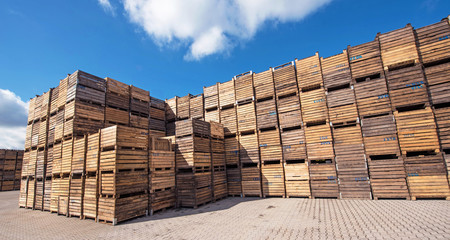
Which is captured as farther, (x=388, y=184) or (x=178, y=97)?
(x=178, y=97)

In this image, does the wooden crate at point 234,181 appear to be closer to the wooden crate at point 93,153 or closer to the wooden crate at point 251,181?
the wooden crate at point 251,181

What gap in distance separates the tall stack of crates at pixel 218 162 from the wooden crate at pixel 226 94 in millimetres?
1758

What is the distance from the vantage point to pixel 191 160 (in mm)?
11609

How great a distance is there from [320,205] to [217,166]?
629 cm

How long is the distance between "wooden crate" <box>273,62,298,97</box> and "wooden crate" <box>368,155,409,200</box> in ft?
19.0

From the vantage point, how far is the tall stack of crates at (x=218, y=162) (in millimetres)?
12906

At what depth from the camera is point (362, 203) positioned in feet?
31.7

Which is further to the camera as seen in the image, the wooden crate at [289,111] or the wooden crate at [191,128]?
the wooden crate at [289,111]

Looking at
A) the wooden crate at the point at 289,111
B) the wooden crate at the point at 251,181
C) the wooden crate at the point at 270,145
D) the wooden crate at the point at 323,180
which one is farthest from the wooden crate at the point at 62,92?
the wooden crate at the point at 323,180

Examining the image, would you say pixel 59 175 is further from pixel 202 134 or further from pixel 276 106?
pixel 276 106

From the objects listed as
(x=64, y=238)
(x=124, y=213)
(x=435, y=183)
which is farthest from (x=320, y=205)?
(x=64, y=238)

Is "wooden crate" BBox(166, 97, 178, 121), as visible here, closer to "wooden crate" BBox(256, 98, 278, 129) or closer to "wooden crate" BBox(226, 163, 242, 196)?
"wooden crate" BBox(226, 163, 242, 196)

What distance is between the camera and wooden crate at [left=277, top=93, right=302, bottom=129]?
12.9m

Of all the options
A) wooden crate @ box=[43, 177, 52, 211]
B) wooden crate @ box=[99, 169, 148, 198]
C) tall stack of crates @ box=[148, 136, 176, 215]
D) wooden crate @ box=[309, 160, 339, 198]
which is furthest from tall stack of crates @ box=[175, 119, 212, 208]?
wooden crate @ box=[43, 177, 52, 211]
